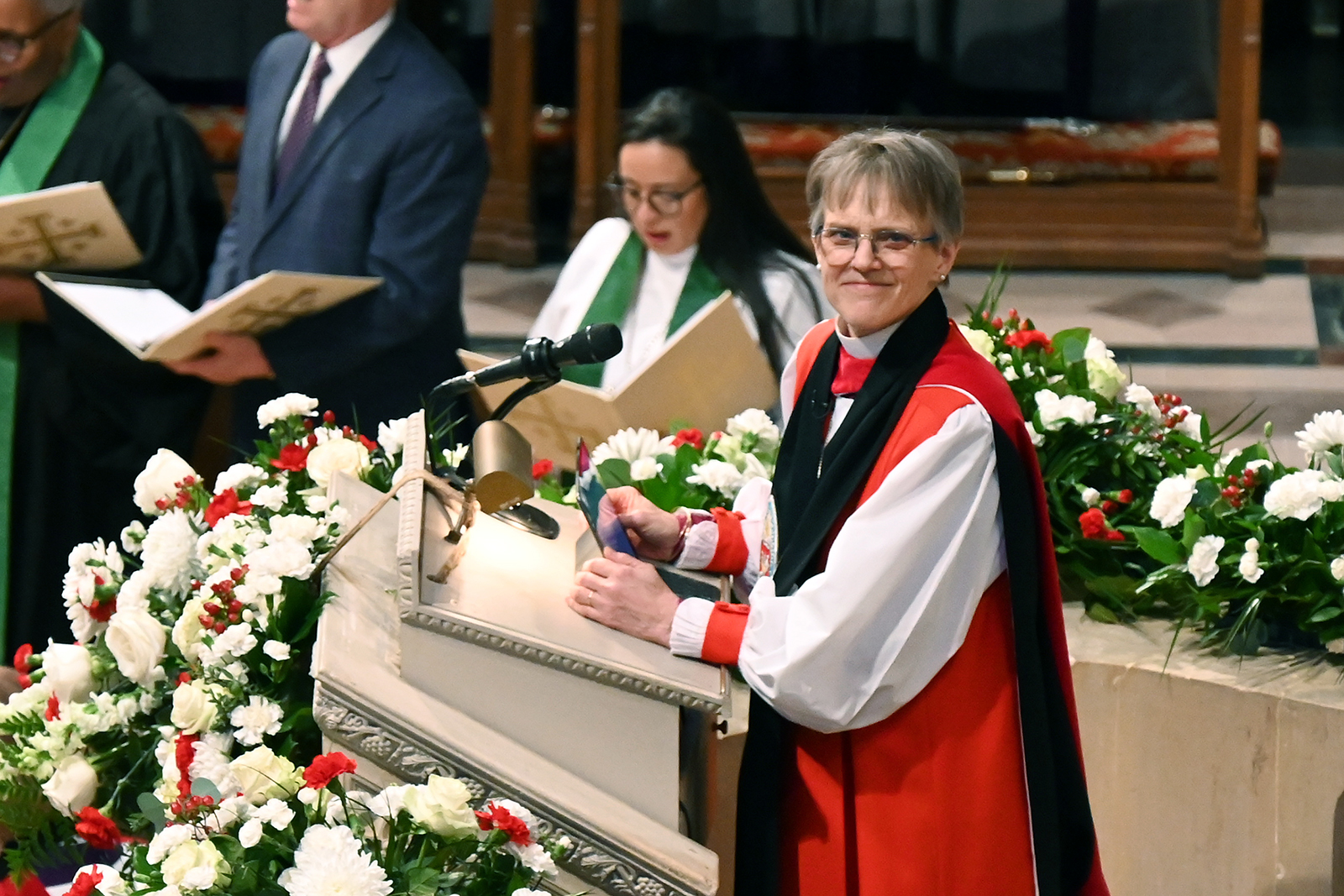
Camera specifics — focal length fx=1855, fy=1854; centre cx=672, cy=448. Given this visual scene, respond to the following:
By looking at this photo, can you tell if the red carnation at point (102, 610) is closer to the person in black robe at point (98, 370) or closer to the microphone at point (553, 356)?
the microphone at point (553, 356)

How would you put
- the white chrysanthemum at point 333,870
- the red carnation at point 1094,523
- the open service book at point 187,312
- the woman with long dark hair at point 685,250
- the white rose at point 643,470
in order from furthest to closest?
the woman with long dark hair at point 685,250 < the open service book at point 187,312 < the red carnation at point 1094,523 < the white rose at point 643,470 < the white chrysanthemum at point 333,870

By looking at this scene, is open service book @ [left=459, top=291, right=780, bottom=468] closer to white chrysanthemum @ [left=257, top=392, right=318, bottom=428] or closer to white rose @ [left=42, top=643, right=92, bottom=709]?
white chrysanthemum @ [left=257, top=392, right=318, bottom=428]

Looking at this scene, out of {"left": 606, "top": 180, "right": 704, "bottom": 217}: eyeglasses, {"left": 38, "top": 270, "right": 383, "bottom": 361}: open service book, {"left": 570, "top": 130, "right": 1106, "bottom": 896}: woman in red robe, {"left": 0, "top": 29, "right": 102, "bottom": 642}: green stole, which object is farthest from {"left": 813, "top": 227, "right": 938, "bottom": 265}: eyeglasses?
{"left": 0, "top": 29, "right": 102, "bottom": 642}: green stole

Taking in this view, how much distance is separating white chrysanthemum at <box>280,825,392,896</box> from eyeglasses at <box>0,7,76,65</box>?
275cm

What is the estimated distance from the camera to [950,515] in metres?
2.07

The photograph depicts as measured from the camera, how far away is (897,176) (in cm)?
209

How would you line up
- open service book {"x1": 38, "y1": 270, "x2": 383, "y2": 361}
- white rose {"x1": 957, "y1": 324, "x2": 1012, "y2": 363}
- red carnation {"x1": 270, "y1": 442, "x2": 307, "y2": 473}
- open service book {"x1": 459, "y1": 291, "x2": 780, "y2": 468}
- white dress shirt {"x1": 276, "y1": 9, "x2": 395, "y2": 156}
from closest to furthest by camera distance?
red carnation {"x1": 270, "y1": 442, "x2": 307, "y2": 473}, open service book {"x1": 459, "y1": 291, "x2": 780, "y2": 468}, white rose {"x1": 957, "y1": 324, "x2": 1012, "y2": 363}, open service book {"x1": 38, "y1": 270, "x2": 383, "y2": 361}, white dress shirt {"x1": 276, "y1": 9, "x2": 395, "y2": 156}

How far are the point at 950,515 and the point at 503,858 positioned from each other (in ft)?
2.03

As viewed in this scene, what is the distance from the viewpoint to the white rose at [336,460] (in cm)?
245

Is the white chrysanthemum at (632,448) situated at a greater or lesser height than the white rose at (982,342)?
lesser

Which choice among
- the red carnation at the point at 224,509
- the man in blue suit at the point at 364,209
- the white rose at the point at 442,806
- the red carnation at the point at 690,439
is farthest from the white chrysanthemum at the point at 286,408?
the man in blue suit at the point at 364,209

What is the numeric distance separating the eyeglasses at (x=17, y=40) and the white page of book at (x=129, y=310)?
55cm

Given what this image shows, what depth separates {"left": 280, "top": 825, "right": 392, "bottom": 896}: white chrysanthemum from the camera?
1.79 metres

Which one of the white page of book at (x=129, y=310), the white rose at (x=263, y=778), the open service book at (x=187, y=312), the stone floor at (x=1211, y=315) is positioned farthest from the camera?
the stone floor at (x=1211, y=315)
